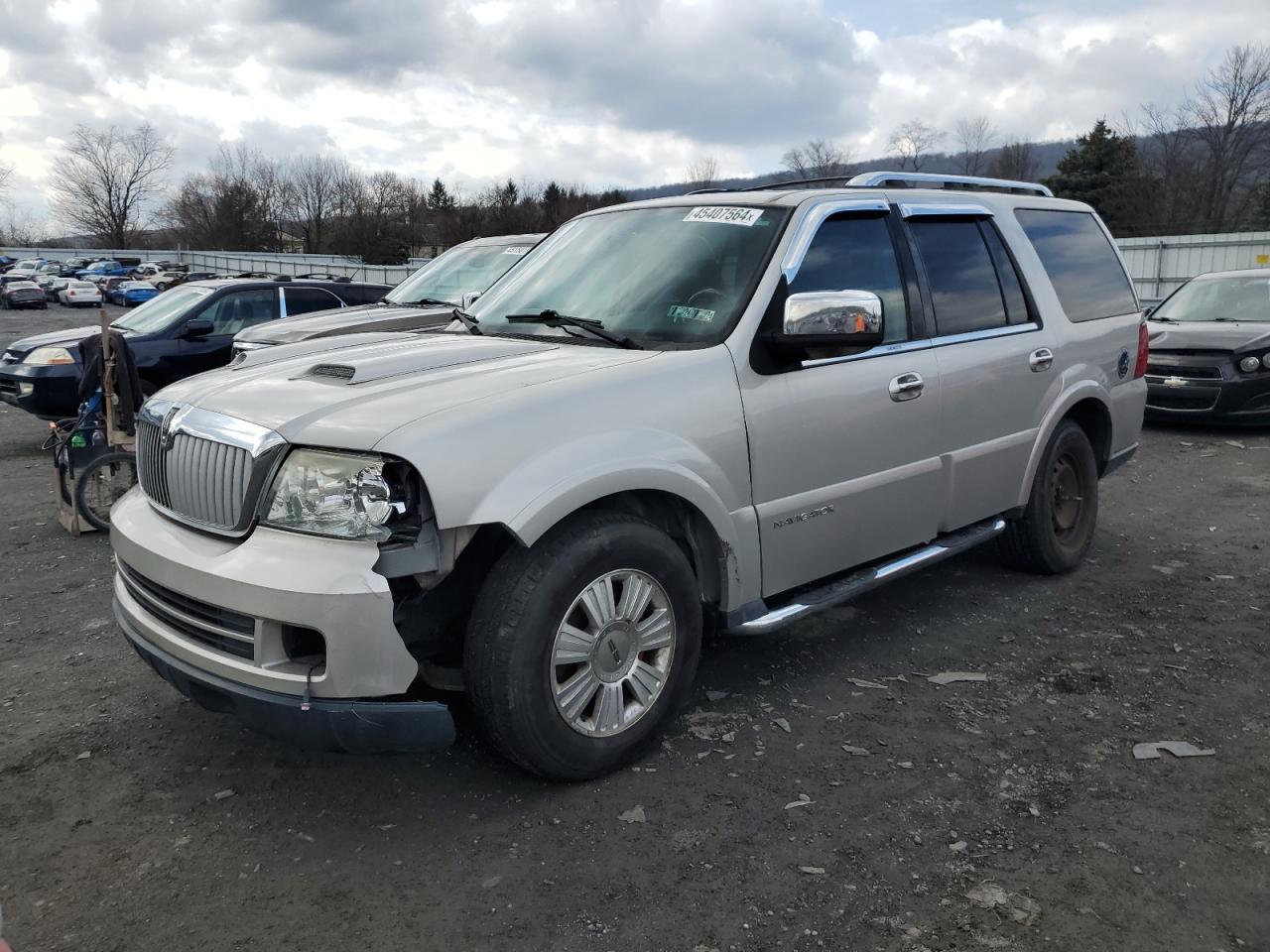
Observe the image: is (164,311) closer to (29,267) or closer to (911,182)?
(911,182)

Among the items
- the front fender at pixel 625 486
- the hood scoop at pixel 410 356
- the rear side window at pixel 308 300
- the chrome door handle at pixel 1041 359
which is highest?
the rear side window at pixel 308 300

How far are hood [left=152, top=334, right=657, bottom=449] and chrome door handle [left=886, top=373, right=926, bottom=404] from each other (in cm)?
119

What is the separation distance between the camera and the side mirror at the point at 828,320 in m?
3.62

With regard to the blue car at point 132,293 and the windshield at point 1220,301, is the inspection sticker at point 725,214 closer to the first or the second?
the windshield at point 1220,301

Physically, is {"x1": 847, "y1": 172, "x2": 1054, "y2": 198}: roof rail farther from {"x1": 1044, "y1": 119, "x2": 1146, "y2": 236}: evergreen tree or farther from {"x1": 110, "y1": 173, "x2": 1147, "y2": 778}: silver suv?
{"x1": 1044, "y1": 119, "x2": 1146, "y2": 236}: evergreen tree

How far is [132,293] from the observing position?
4591 centimetres

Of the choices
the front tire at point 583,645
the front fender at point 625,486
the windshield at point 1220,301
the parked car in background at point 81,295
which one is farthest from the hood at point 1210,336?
the parked car in background at point 81,295

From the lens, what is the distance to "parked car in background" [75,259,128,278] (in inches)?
2463

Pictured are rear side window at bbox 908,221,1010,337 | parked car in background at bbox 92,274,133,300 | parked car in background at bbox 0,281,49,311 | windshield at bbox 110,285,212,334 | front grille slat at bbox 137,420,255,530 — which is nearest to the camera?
front grille slat at bbox 137,420,255,530

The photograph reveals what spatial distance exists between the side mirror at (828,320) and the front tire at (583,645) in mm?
921

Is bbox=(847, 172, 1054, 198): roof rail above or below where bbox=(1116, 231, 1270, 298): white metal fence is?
below

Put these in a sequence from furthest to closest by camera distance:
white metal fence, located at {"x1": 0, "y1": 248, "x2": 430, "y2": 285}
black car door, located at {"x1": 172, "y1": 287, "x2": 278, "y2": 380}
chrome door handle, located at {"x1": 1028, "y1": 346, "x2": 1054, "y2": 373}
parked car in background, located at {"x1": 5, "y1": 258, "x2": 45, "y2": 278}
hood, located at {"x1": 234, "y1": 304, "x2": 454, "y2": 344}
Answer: parked car in background, located at {"x1": 5, "y1": 258, "x2": 45, "y2": 278}, white metal fence, located at {"x1": 0, "y1": 248, "x2": 430, "y2": 285}, black car door, located at {"x1": 172, "y1": 287, "x2": 278, "y2": 380}, hood, located at {"x1": 234, "y1": 304, "x2": 454, "y2": 344}, chrome door handle, located at {"x1": 1028, "y1": 346, "x2": 1054, "y2": 373}

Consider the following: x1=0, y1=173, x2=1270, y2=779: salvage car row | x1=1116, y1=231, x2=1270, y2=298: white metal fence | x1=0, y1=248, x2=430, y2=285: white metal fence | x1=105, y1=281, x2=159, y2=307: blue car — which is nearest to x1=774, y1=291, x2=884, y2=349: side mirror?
x1=0, y1=173, x2=1270, y2=779: salvage car row

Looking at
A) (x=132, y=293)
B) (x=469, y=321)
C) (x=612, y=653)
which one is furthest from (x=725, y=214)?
(x=132, y=293)
